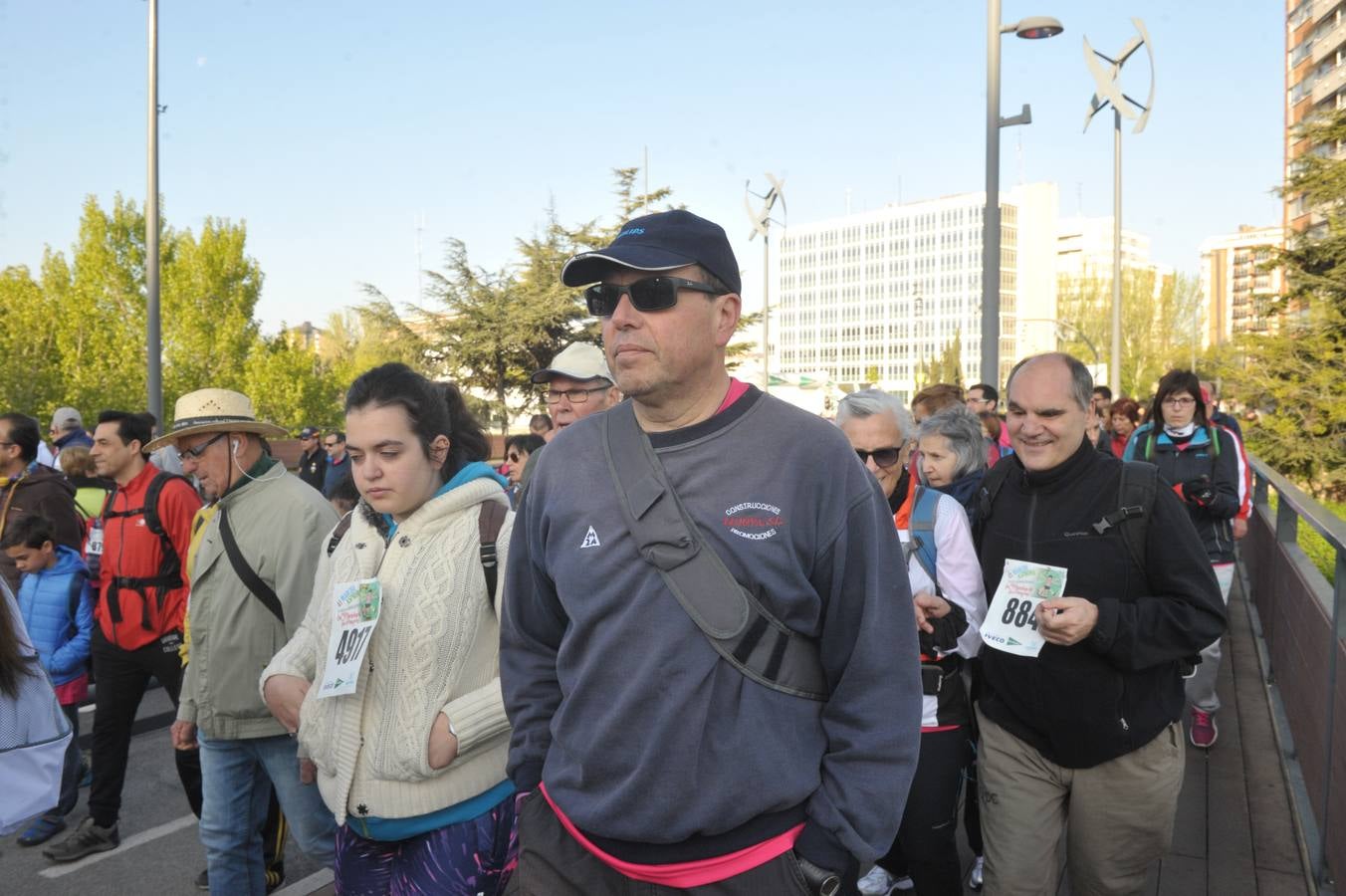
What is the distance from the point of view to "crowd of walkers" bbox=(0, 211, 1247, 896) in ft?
6.55

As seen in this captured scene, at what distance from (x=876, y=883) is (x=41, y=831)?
4.28m

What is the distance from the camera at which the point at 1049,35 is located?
1222 cm

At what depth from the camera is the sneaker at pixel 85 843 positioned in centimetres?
511

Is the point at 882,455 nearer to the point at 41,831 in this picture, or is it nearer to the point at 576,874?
the point at 576,874

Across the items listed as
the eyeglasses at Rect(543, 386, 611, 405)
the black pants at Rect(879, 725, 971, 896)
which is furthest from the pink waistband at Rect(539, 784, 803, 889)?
the eyeglasses at Rect(543, 386, 611, 405)

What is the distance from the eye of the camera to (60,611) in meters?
5.69

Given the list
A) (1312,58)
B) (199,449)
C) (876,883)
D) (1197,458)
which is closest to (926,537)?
(876,883)

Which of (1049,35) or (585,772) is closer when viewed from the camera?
(585,772)

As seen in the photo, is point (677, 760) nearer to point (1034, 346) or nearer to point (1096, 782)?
point (1096, 782)

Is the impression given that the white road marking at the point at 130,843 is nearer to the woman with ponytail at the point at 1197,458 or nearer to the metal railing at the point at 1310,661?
the metal railing at the point at 1310,661

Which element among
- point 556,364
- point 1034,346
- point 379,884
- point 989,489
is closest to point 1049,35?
point 556,364

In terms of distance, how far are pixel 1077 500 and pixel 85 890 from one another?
4634 millimetres

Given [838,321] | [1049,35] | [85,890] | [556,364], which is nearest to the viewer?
[85,890]

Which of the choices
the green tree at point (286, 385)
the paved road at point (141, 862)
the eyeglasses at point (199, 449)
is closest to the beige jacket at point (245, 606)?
the eyeglasses at point (199, 449)
